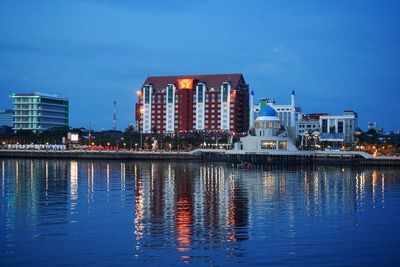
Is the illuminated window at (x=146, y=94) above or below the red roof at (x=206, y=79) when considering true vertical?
below

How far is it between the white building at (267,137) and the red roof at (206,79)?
40634 mm

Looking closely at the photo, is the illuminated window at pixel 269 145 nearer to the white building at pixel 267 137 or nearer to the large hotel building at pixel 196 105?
the white building at pixel 267 137

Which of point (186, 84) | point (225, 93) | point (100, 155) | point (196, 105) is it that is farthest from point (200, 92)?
point (100, 155)

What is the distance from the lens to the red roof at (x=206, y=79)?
182500mm

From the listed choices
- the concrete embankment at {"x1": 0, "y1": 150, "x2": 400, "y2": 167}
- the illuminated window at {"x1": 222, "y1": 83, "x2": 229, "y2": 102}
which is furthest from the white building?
the illuminated window at {"x1": 222, "y1": 83, "x2": 229, "y2": 102}

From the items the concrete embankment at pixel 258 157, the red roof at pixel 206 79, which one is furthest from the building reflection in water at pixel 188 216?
the red roof at pixel 206 79

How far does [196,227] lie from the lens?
118 feet

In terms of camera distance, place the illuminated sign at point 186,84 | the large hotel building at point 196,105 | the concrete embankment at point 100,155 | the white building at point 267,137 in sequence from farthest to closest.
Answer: the illuminated sign at point 186,84 → the large hotel building at point 196,105 → the concrete embankment at point 100,155 → the white building at point 267,137

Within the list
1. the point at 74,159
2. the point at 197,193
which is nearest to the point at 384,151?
the point at 74,159

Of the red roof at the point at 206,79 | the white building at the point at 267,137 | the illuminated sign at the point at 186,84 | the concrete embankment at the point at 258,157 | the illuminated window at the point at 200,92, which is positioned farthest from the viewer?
the red roof at the point at 206,79

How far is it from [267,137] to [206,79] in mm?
51845

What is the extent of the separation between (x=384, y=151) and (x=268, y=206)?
10995 centimetres

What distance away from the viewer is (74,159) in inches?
5896

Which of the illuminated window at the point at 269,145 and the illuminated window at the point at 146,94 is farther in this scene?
the illuminated window at the point at 146,94
